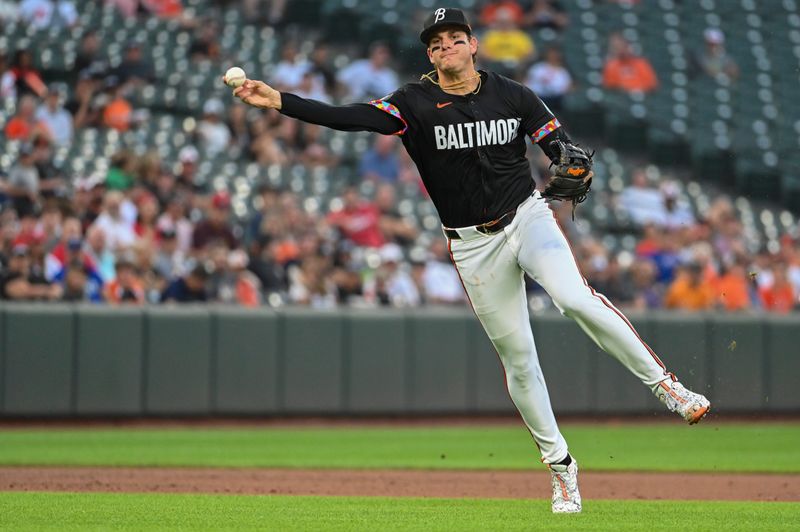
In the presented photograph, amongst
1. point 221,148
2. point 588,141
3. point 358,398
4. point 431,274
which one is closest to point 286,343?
point 358,398

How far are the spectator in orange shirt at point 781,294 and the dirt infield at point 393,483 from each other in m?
5.17

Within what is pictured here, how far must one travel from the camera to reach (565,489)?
19.2 ft

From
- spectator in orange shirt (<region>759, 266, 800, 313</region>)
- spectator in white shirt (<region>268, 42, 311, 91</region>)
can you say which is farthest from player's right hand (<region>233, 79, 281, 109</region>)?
A: spectator in white shirt (<region>268, 42, 311, 91</region>)

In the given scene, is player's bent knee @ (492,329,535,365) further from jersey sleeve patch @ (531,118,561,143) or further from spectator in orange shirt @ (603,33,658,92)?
spectator in orange shirt @ (603,33,658,92)

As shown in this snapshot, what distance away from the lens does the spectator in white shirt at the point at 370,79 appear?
1548 cm

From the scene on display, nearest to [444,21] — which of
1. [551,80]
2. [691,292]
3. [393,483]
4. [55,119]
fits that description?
[393,483]

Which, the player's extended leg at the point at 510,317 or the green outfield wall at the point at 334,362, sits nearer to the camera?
the player's extended leg at the point at 510,317

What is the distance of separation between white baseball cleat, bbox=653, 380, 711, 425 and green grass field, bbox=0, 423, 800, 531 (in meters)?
0.44

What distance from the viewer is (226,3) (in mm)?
17203

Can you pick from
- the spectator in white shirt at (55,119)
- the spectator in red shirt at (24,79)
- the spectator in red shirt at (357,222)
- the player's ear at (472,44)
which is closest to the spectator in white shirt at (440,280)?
the spectator in red shirt at (357,222)

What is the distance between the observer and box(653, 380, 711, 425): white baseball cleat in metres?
5.30

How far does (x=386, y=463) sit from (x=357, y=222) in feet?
14.2

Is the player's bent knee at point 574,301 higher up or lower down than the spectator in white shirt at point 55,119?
lower down

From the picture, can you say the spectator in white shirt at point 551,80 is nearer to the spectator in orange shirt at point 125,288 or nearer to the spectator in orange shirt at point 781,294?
the spectator in orange shirt at point 781,294
